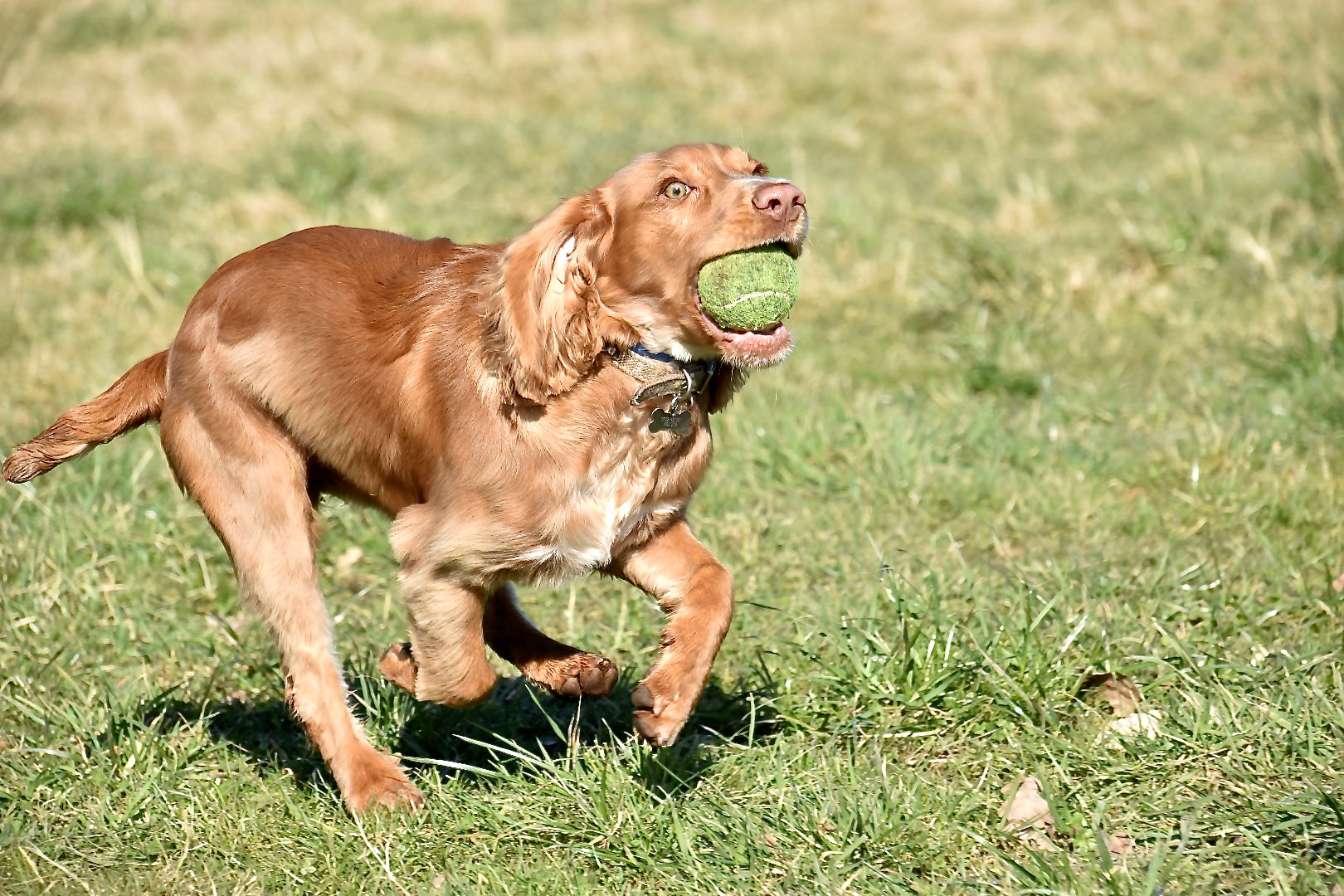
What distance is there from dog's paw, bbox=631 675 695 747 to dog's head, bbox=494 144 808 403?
24.8 inches

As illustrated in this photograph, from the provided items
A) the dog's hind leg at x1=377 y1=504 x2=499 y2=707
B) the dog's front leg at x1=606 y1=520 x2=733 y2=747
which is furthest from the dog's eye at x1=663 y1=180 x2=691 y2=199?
the dog's hind leg at x1=377 y1=504 x2=499 y2=707

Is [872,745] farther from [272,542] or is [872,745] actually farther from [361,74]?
[361,74]

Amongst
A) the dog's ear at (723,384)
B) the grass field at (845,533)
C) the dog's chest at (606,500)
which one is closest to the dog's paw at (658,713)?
the grass field at (845,533)

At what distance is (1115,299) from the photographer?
19.8ft

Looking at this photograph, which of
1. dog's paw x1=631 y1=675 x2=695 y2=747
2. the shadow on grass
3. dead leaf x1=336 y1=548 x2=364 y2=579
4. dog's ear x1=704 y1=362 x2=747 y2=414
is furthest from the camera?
dead leaf x1=336 y1=548 x2=364 y2=579

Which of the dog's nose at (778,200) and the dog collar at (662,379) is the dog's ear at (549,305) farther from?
the dog's nose at (778,200)

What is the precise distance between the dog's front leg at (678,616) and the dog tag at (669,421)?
0.25 m

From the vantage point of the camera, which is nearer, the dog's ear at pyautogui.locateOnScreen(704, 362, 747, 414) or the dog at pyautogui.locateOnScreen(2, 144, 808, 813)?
the dog at pyautogui.locateOnScreen(2, 144, 808, 813)

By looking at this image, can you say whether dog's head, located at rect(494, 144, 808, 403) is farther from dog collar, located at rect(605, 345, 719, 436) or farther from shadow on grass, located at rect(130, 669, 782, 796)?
shadow on grass, located at rect(130, 669, 782, 796)

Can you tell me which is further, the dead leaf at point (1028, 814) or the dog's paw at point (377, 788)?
the dog's paw at point (377, 788)

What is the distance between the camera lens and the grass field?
9.84 ft

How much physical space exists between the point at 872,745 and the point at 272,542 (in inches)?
55.2

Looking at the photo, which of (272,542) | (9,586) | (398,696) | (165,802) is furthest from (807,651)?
(9,586)

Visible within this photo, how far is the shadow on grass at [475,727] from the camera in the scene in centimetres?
335
